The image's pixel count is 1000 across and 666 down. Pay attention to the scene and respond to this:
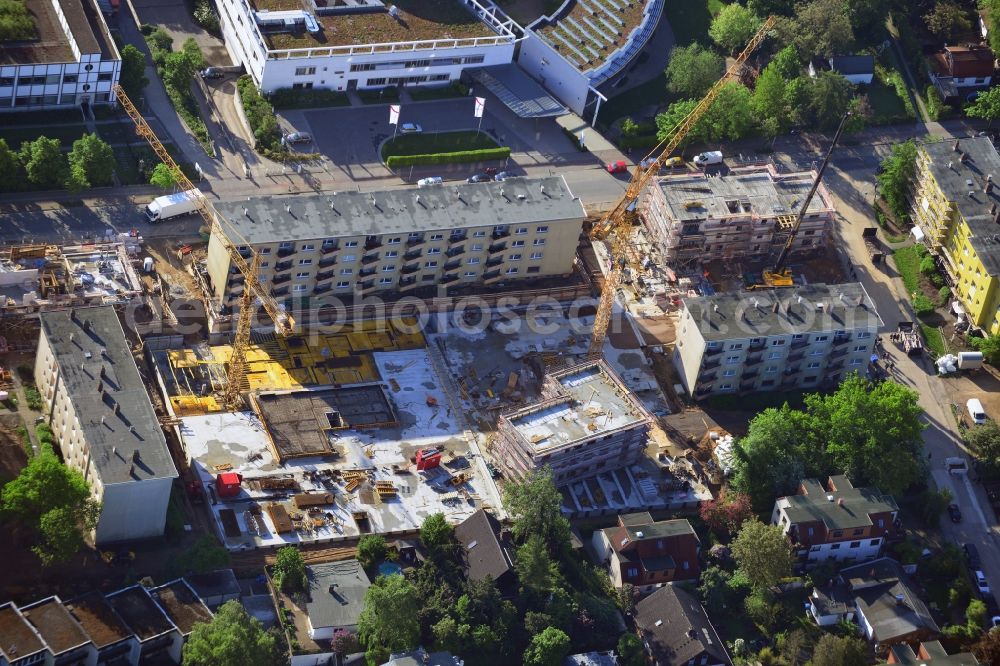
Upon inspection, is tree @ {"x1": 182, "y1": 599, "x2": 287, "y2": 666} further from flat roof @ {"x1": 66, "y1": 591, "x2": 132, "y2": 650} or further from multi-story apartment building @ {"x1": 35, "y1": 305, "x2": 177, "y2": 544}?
multi-story apartment building @ {"x1": 35, "y1": 305, "x2": 177, "y2": 544}

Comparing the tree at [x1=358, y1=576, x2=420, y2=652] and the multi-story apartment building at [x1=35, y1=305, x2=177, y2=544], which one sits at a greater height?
the multi-story apartment building at [x1=35, y1=305, x2=177, y2=544]

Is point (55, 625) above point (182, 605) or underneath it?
above

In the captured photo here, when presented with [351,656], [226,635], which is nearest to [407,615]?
[351,656]

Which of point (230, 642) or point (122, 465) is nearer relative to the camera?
point (230, 642)

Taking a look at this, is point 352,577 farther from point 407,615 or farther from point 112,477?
point 112,477

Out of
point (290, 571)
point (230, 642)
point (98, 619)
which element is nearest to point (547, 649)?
point (290, 571)

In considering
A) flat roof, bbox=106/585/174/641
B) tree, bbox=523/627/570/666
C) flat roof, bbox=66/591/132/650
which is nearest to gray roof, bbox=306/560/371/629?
flat roof, bbox=106/585/174/641

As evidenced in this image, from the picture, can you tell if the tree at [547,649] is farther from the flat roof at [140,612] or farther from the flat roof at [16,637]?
the flat roof at [16,637]

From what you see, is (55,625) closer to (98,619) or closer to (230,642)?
(98,619)
